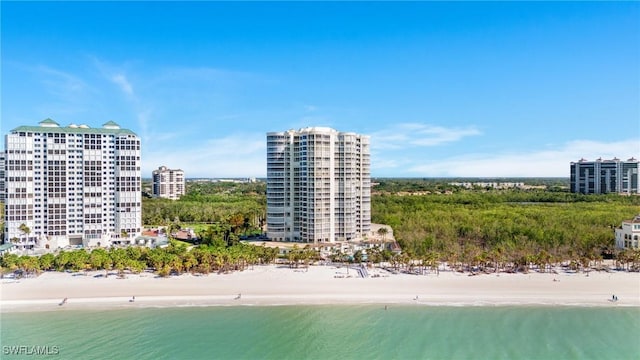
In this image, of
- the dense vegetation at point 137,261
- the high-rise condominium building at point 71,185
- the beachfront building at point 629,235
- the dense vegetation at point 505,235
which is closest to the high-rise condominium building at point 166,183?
the high-rise condominium building at point 71,185

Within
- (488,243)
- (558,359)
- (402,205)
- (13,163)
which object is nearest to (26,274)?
(13,163)

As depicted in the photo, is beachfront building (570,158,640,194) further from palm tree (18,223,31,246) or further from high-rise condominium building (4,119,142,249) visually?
palm tree (18,223,31,246)

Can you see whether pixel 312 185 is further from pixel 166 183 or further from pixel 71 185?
pixel 166 183

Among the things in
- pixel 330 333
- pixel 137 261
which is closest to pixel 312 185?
pixel 137 261

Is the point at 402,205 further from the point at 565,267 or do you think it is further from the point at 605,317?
the point at 605,317

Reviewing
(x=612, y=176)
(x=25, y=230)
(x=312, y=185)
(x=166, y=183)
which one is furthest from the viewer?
(x=166, y=183)

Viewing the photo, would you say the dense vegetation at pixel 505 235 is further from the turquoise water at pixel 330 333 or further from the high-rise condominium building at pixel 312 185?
the turquoise water at pixel 330 333
